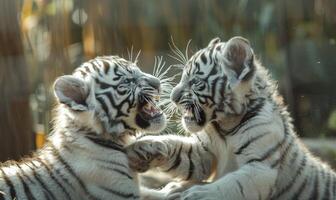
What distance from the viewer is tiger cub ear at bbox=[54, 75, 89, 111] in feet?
11.7

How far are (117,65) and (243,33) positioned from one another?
387cm

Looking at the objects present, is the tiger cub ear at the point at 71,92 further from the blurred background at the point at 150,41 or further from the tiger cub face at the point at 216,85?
the blurred background at the point at 150,41

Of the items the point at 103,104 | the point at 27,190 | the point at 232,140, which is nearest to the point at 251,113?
the point at 232,140

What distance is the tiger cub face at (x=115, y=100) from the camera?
12.1 feet

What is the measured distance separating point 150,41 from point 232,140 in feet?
11.9

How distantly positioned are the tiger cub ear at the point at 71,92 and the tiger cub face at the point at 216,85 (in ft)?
1.44

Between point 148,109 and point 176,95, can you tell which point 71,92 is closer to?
point 148,109

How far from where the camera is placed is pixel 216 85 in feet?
12.3

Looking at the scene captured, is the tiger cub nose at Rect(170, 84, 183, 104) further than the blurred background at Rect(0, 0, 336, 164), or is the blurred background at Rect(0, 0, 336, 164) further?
the blurred background at Rect(0, 0, 336, 164)

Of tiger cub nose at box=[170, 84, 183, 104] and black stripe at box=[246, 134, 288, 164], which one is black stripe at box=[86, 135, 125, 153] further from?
black stripe at box=[246, 134, 288, 164]

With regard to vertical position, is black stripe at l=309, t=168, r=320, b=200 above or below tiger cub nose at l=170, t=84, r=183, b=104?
below

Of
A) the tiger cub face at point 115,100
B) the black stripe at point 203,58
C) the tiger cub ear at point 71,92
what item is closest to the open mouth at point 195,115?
the tiger cub face at point 115,100

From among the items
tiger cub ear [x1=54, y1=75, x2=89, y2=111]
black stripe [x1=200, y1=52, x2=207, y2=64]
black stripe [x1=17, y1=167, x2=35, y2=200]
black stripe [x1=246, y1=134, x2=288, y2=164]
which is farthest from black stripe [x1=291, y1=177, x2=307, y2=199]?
black stripe [x1=17, y1=167, x2=35, y2=200]

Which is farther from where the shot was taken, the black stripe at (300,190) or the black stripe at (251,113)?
the black stripe at (300,190)
